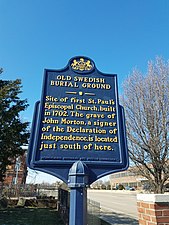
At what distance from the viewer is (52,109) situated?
12.8 ft

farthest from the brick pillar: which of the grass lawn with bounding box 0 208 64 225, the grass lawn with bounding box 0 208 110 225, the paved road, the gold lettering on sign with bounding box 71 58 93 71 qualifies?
the paved road

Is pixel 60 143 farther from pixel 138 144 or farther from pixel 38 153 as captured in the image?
pixel 138 144

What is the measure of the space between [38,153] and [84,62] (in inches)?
81.4

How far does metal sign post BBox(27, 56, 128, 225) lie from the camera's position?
133 inches

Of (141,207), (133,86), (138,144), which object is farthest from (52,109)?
(133,86)

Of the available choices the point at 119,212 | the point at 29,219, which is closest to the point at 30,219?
the point at 29,219

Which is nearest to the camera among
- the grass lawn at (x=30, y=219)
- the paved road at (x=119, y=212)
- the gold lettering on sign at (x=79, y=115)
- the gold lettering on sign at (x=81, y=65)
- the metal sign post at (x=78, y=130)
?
the metal sign post at (x=78, y=130)

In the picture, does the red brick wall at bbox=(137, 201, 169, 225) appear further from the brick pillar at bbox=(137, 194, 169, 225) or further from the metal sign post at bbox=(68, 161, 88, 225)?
the metal sign post at bbox=(68, 161, 88, 225)

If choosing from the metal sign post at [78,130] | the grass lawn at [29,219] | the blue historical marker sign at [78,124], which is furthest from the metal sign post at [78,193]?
the grass lawn at [29,219]

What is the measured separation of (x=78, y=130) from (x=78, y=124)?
4.8 inches

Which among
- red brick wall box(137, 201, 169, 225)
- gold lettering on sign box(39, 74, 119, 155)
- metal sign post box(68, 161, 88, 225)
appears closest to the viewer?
Result: red brick wall box(137, 201, 169, 225)

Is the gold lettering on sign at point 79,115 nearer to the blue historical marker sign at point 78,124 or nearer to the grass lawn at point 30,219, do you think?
the blue historical marker sign at point 78,124

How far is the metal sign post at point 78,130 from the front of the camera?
3.38m

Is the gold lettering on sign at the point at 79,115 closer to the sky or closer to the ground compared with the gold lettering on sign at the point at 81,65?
closer to the ground
